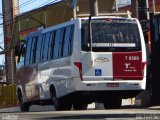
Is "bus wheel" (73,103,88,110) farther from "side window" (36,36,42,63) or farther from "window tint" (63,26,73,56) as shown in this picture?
"window tint" (63,26,73,56)

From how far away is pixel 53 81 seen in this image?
22.3 metres

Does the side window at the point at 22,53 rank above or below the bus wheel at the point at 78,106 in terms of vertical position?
above

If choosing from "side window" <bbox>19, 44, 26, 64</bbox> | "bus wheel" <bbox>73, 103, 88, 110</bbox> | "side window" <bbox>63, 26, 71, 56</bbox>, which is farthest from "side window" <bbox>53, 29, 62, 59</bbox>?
"side window" <bbox>19, 44, 26, 64</bbox>

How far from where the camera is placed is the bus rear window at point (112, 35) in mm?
20578

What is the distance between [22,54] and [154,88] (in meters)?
5.89

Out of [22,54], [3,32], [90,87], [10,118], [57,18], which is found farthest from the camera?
[3,32]

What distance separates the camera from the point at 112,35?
20.9m

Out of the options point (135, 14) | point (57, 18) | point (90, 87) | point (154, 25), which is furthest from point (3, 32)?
Result: point (90, 87)

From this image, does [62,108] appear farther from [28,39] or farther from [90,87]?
[28,39]

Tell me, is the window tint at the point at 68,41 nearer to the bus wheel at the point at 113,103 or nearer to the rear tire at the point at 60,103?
the rear tire at the point at 60,103

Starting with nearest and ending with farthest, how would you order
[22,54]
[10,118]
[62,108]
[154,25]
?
[10,118]
[62,108]
[154,25]
[22,54]

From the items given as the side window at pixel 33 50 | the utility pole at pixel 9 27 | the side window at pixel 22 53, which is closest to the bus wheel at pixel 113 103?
the side window at pixel 33 50

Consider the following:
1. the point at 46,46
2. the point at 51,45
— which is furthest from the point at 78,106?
the point at 51,45

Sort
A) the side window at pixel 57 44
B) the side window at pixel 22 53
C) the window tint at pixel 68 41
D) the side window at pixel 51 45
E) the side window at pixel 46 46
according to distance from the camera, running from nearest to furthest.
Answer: the window tint at pixel 68 41 → the side window at pixel 57 44 → the side window at pixel 51 45 → the side window at pixel 46 46 → the side window at pixel 22 53
